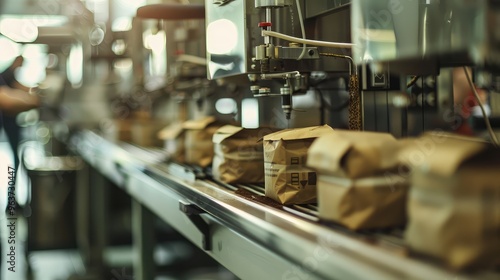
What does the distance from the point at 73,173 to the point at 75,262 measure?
696 mm

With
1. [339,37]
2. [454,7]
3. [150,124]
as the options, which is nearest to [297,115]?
[339,37]

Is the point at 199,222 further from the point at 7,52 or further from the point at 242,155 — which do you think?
the point at 7,52

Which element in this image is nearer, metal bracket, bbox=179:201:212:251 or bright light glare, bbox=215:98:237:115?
metal bracket, bbox=179:201:212:251

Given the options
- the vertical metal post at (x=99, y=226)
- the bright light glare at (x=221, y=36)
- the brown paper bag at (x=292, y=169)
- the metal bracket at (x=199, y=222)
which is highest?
the bright light glare at (x=221, y=36)

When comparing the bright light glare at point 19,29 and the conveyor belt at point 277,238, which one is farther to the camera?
the bright light glare at point 19,29

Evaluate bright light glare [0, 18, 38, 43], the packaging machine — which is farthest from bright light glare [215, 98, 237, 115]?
bright light glare [0, 18, 38, 43]

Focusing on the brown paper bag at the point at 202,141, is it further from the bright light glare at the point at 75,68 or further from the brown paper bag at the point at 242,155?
the bright light glare at the point at 75,68

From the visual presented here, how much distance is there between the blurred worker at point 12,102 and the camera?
11.2 feet

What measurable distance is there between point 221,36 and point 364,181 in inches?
42.6

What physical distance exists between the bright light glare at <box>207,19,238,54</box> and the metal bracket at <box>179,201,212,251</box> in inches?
20.4

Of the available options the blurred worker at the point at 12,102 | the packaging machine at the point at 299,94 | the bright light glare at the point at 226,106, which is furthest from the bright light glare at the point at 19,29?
the bright light glare at the point at 226,106

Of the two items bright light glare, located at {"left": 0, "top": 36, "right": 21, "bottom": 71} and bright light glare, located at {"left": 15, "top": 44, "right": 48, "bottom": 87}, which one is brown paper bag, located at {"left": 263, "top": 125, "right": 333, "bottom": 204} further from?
bright light glare, located at {"left": 15, "top": 44, "right": 48, "bottom": 87}

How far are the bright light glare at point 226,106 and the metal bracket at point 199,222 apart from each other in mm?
1140

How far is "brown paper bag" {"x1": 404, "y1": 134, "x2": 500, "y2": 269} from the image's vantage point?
30.9 inches
